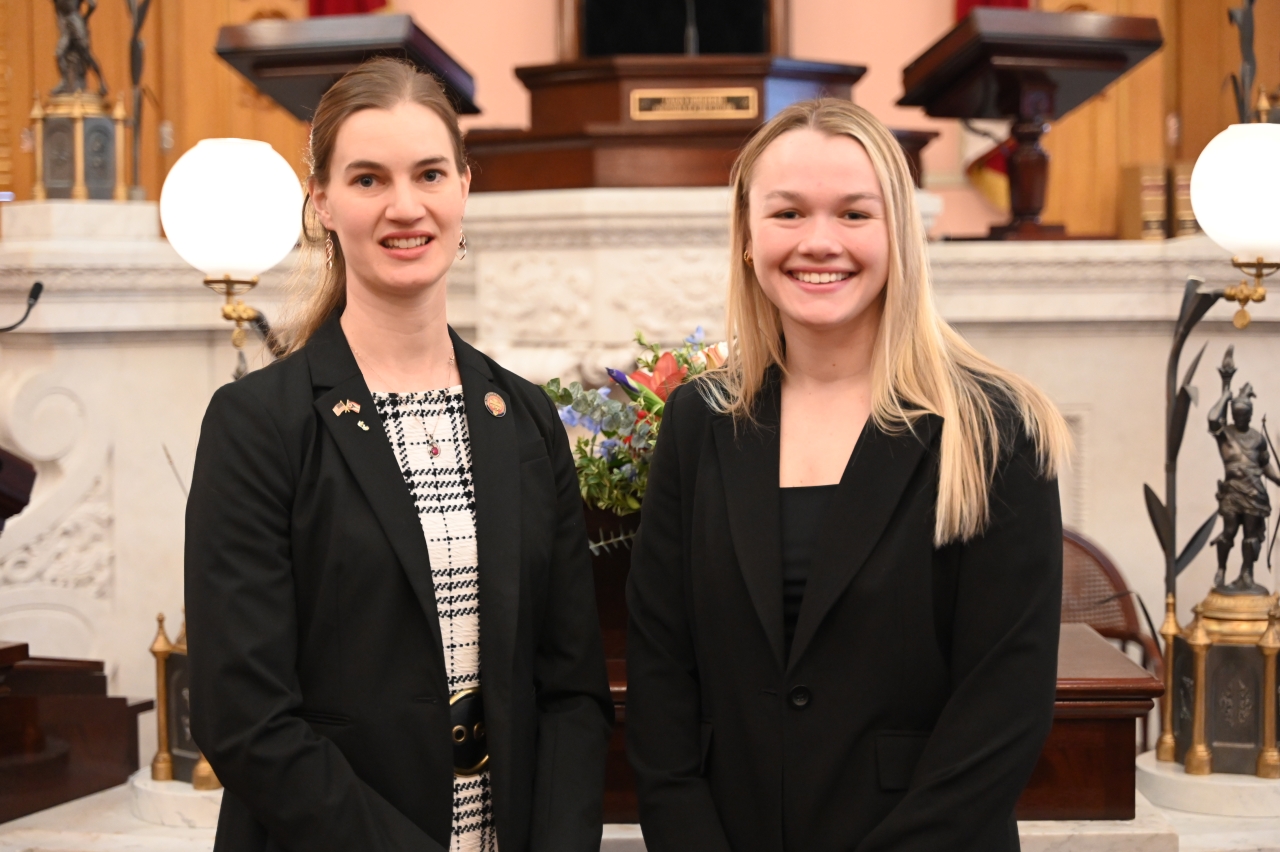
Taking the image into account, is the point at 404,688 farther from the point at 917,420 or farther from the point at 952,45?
the point at 952,45

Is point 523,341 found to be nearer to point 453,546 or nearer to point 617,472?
point 617,472

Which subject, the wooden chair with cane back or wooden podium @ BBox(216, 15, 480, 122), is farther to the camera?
wooden podium @ BBox(216, 15, 480, 122)

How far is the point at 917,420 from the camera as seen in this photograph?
64.3 inches

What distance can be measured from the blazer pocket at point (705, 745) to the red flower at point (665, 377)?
0.73 meters

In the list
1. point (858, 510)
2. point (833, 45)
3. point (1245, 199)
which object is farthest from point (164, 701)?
point (833, 45)

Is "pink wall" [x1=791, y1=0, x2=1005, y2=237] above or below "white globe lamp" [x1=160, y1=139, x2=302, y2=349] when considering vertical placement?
above

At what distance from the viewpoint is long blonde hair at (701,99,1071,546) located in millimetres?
1567

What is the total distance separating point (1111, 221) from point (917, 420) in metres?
5.29

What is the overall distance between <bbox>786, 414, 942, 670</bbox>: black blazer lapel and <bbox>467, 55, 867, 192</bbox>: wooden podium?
7.59ft

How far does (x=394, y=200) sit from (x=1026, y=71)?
8.65 feet

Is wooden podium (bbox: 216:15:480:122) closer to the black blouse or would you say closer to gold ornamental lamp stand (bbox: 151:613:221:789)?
gold ornamental lamp stand (bbox: 151:613:221:789)

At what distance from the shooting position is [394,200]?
1581mm

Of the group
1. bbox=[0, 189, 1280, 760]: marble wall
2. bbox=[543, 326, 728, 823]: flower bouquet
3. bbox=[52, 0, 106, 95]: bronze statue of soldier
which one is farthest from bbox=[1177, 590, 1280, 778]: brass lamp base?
bbox=[52, 0, 106, 95]: bronze statue of soldier

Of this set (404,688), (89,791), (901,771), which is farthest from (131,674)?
(901,771)
